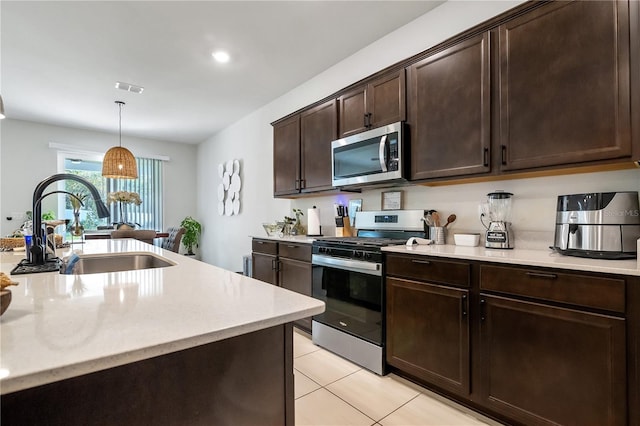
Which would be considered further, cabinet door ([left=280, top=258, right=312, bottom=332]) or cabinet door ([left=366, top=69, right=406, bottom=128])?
cabinet door ([left=280, top=258, right=312, bottom=332])

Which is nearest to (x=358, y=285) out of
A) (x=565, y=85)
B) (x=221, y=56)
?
(x=565, y=85)

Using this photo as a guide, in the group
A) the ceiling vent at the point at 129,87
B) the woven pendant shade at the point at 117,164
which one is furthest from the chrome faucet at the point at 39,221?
the woven pendant shade at the point at 117,164

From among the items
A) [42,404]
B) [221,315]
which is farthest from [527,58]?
[42,404]

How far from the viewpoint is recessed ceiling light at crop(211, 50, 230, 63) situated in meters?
3.02

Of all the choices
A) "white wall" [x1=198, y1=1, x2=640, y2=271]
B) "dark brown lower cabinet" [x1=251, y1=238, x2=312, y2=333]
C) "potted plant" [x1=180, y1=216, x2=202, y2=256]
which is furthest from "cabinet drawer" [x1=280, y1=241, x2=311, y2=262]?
"potted plant" [x1=180, y1=216, x2=202, y2=256]

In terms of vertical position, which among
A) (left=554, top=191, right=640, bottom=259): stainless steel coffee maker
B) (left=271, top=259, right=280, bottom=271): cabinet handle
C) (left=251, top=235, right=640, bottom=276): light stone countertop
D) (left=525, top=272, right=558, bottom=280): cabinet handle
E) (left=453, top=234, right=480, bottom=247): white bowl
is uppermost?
(left=554, top=191, right=640, bottom=259): stainless steel coffee maker

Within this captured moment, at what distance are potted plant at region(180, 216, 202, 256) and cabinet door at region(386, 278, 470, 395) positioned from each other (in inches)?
196

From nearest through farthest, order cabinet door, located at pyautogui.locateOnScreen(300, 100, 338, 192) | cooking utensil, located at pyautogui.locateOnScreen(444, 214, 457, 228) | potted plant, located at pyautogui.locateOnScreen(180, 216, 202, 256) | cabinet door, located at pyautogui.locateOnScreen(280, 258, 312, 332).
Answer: cooking utensil, located at pyautogui.locateOnScreen(444, 214, 457, 228), cabinet door, located at pyautogui.locateOnScreen(280, 258, 312, 332), cabinet door, located at pyautogui.locateOnScreen(300, 100, 338, 192), potted plant, located at pyautogui.locateOnScreen(180, 216, 202, 256)

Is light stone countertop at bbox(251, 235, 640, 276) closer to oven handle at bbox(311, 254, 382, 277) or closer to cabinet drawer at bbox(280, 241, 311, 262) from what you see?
oven handle at bbox(311, 254, 382, 277)

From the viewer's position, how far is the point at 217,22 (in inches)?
101

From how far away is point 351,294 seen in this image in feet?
7.86

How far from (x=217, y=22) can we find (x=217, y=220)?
3762 millimetres

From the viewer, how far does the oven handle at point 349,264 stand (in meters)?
2.17

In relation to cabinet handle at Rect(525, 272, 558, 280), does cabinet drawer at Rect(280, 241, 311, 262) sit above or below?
below
